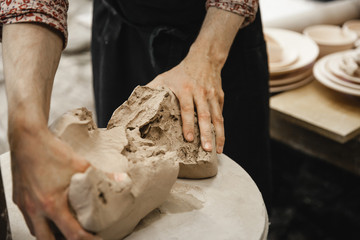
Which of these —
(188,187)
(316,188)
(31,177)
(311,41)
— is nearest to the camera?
(31,177)

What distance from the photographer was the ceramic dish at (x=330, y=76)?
7.00ft

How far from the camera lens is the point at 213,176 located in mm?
1160

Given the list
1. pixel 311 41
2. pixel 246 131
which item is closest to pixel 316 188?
pixel 311 41

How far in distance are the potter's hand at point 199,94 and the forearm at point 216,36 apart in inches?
1.4

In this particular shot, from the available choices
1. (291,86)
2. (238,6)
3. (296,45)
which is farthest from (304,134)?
(238,6)

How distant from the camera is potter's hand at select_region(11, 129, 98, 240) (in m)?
0.79

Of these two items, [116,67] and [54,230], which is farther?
[116,67]

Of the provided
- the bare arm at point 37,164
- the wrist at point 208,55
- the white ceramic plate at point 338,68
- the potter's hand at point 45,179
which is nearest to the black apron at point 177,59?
the wrist at point 208,55

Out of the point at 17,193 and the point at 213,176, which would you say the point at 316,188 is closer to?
the point at 213,176

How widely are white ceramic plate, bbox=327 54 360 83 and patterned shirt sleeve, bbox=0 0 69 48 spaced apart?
5.49 feet

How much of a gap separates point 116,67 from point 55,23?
0.80 m

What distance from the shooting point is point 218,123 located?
122 cm

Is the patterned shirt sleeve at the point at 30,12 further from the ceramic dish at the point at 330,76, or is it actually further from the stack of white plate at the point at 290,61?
the ceramic dish at the point at 330,76

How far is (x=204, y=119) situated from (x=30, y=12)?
1.87 feet
